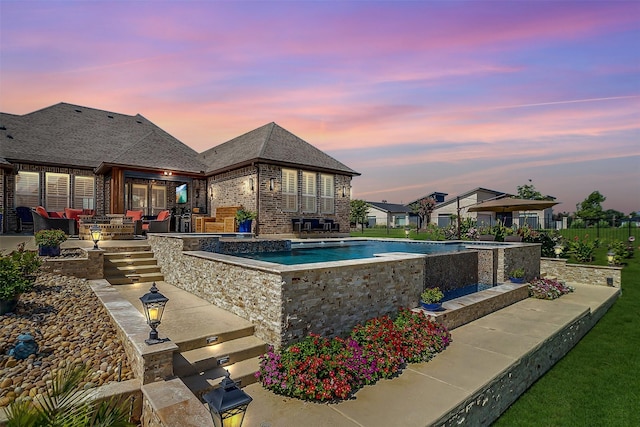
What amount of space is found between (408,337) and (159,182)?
1762cm

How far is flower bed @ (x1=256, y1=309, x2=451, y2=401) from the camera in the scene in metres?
3.73

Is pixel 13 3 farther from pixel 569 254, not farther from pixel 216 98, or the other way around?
pixel 569 254

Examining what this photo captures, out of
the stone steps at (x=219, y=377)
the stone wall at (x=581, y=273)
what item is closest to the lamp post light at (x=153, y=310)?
the stone steps at (x=219, y=377)

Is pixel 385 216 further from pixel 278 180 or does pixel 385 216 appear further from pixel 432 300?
pixel 432 300

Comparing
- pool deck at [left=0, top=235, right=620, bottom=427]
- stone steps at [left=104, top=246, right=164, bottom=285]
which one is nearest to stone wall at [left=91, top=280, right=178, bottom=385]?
pool deck at [left=0, top=235, right=620, bottom=427]

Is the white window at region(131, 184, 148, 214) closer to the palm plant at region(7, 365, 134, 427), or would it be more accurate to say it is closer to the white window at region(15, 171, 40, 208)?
the white window at region(15, 171, 40, 208)

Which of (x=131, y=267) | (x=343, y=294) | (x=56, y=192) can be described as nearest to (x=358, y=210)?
(x=56, y=192)

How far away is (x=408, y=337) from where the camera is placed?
16.7 ft

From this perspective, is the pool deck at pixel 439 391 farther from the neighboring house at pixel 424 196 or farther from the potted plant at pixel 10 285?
the neighboring house at pixel 424 196

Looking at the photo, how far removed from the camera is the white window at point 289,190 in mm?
16703

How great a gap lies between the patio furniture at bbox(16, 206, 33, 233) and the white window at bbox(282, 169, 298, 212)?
1168 cm

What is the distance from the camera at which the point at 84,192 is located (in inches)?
646

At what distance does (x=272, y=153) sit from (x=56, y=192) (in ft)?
35.0

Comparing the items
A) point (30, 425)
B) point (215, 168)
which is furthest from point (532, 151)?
point (30, 425)
